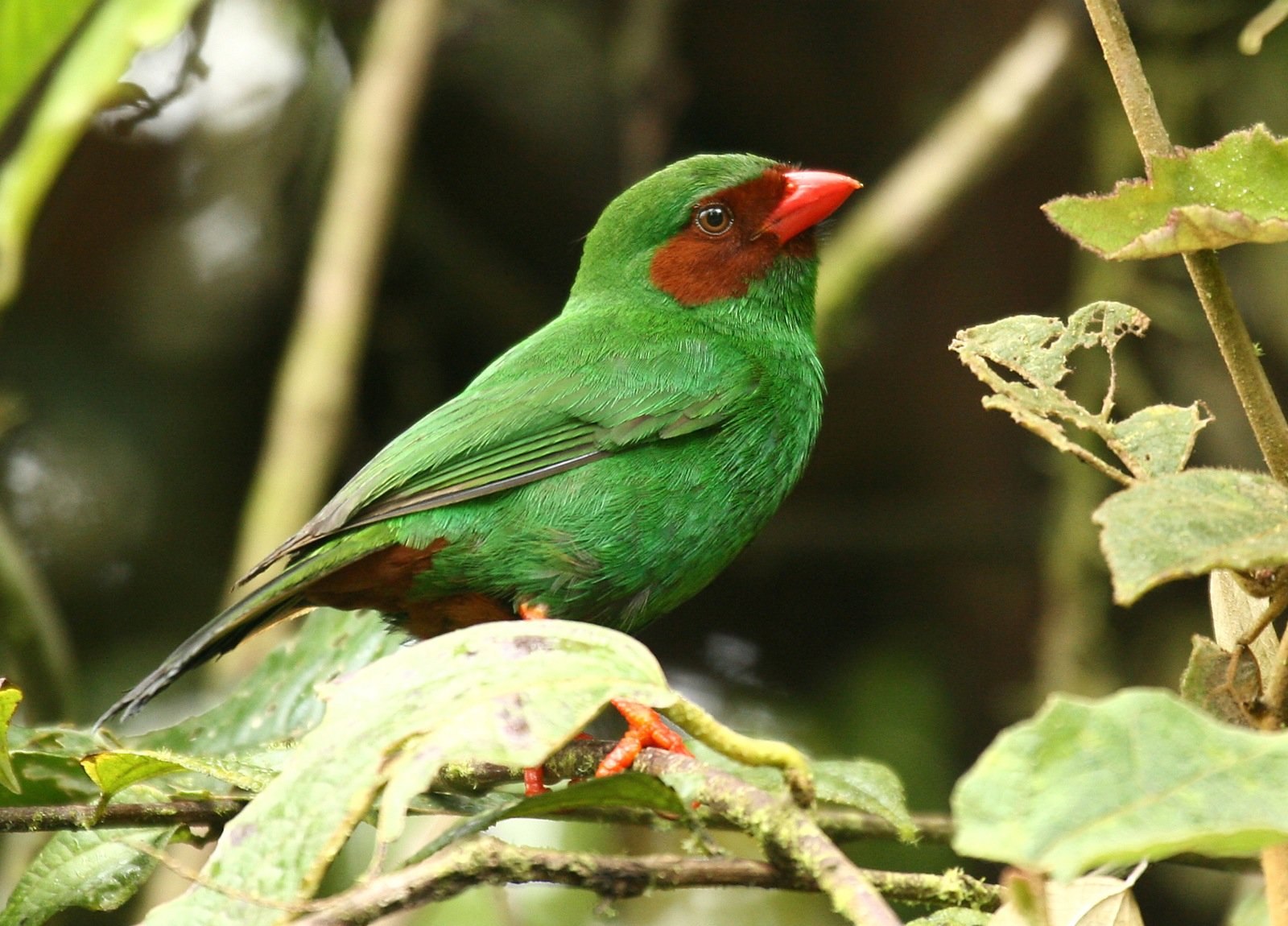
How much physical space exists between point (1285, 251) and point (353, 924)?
433cm

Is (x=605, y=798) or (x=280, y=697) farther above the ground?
(x=605, y=798)

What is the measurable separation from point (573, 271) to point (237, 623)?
301 centimetres

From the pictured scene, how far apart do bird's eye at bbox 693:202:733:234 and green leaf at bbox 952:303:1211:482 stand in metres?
1.83

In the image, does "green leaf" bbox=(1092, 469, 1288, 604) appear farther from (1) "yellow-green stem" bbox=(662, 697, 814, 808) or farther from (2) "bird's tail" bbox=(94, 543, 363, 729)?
(2) "bird's tail" bbox=(94, 543, 363, 729)

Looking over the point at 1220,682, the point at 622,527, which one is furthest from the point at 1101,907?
the point at 622,527

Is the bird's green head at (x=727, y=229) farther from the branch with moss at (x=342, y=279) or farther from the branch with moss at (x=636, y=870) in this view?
the branch with moss at (x=636, y=870)

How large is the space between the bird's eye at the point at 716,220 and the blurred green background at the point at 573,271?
110 cm

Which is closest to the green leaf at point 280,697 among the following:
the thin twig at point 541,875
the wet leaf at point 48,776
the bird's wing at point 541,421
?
the bird's wing at point 541,421

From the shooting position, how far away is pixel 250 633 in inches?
116

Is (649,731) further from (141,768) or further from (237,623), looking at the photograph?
(141,768)

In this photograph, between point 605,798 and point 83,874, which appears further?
point 83,874

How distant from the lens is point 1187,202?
1520mm

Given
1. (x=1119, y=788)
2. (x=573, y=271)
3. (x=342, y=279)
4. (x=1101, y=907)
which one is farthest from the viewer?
(x=573, y=271)

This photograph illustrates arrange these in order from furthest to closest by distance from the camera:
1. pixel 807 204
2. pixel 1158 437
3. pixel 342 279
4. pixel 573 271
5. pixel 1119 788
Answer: pixel 573 271 < pixel 342 279 < pixel 807 204 < pixel 1158 437 < pixel 1119 788
